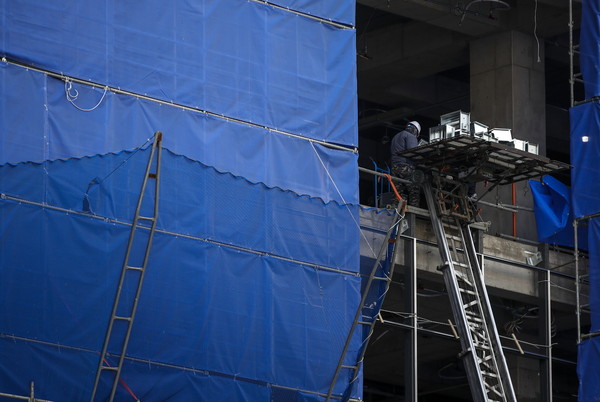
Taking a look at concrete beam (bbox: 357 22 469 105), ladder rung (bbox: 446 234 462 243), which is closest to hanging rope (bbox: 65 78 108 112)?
ladder rung (bbox: 446 234 462 243)

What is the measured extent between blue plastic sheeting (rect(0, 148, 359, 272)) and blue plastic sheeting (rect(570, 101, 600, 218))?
777 cm

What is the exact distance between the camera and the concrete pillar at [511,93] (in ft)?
102

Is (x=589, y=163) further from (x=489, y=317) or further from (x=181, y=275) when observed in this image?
(x=181, y=275)

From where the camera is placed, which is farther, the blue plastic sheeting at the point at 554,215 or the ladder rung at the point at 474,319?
the blue plastic sheeting at the point at 554,215

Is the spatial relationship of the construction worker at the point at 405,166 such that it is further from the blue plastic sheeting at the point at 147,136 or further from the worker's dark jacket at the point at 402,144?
the blue plastic sheeting at the point at 147,136

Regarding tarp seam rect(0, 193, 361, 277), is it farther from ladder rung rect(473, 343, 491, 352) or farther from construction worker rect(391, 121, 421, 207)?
construction worker rect(391, 121, 421, 207)

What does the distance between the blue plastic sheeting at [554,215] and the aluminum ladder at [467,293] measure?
10.1ft

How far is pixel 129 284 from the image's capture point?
18953 millimetres

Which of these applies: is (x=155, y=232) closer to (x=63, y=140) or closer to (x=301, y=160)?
(x=63, y=140)

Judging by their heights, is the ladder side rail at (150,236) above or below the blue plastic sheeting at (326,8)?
below

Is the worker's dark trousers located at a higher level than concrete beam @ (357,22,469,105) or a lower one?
lower

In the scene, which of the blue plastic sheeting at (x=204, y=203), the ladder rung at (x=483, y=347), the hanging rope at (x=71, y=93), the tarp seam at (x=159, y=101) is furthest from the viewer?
the ladder rung at (x=483, y=347)

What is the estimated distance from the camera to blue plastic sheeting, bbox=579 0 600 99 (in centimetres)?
2862

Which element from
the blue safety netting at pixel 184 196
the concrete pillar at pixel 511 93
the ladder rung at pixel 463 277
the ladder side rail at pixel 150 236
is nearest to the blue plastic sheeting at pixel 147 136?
the blue safety netting at pixel 184 196
